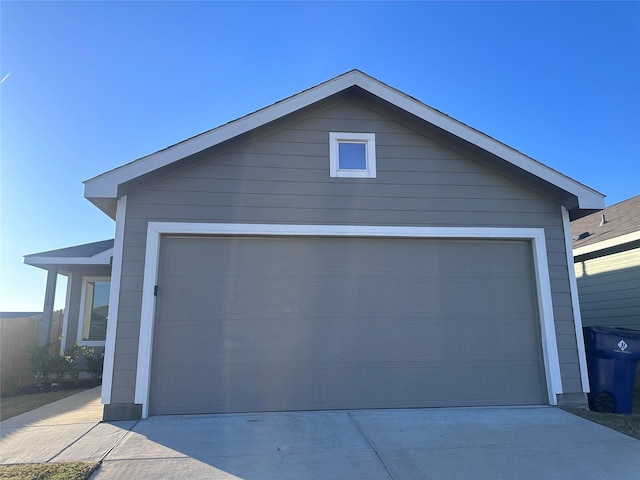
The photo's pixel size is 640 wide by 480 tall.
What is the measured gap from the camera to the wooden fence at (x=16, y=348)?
843 cm

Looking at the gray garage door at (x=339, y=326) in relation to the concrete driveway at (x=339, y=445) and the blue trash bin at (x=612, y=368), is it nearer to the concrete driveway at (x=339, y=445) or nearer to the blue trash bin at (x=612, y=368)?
the concrete driveway at (x=339, y=445)

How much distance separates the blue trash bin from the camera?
605 cm

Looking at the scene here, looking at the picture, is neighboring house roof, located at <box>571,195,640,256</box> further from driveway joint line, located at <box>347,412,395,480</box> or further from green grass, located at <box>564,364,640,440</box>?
driveway joint line, located at <box>347,412,395,480</box>

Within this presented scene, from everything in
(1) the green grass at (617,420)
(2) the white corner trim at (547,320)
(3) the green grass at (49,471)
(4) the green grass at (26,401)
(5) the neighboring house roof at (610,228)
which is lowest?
(4) the green grass at (26,401)

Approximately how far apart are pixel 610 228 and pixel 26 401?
41.2 ft

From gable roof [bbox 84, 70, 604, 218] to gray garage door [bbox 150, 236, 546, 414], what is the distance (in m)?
1.26

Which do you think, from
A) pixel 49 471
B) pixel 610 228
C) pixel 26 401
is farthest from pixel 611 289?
pixel 26 401

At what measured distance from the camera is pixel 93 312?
36.4ft

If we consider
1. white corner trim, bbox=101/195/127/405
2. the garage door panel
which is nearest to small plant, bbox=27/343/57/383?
white corner trim, bbox=101/195/127/405

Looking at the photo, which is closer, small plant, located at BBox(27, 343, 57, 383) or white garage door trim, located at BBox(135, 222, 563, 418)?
white garage door trim, located at BBox(135, 222, 563, 418)

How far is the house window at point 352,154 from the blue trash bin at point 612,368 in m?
4.10

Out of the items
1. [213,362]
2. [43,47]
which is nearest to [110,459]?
[213,362]

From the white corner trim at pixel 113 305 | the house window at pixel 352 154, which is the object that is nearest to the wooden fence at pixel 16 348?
the white corner trim at pixel 113 305

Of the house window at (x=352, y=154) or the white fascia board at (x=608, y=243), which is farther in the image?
the white fascia board at (x=608, y=243)
